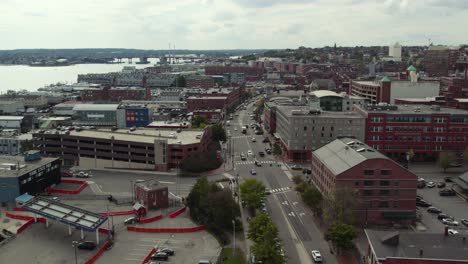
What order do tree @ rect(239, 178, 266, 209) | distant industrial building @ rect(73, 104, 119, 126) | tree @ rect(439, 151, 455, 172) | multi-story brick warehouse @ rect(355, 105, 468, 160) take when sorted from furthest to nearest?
distant industrial building @ rect(73, 104, 119, 126) → multi-story brick warehouse @ rect(355, 105, 468, 160) → tree @ rect(439, 151, 455, 172) → tree @ rect(239, 178, 266, 209)

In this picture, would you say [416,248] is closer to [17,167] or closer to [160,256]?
[160,256]

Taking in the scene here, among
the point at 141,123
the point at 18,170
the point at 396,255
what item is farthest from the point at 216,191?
the point at 141,123

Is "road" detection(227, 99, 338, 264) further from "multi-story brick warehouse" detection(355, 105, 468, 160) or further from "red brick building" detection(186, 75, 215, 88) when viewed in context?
"red brick building" detection(186, 75, 215, 88)

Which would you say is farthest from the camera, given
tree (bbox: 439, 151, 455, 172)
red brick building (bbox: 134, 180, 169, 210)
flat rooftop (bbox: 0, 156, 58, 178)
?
tree (bbox: 439, 151, 455, 172)

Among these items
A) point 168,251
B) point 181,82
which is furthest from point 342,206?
point 181,82

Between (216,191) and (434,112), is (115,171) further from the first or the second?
(434,112)

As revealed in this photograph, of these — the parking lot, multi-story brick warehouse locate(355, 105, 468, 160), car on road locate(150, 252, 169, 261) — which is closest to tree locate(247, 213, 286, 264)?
car on road locate(150, 252, 169, 261)
